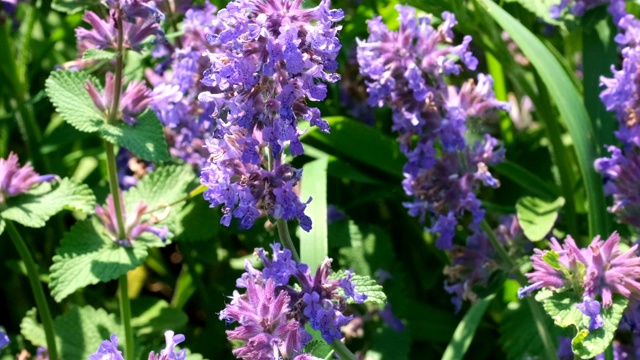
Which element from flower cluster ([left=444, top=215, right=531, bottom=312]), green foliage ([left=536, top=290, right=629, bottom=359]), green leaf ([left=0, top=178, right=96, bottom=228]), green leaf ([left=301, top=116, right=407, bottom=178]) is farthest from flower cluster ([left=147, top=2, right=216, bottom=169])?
green foliage ([left=536, top=290, right=629, bottom=359])

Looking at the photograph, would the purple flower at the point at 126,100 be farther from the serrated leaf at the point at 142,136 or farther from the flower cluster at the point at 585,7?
the flower cluster at the point at 585,7

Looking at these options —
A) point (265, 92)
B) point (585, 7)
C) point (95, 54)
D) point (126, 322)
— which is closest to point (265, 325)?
point (265, 92)

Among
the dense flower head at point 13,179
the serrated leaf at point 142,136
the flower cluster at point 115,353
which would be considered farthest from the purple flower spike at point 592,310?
the dense flower head at point 13,179

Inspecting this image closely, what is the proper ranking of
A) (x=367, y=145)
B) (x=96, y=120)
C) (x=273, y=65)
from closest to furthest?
1. (x=273, y=65)
2. (x=96, y=120)
3. (x=367, y=145)

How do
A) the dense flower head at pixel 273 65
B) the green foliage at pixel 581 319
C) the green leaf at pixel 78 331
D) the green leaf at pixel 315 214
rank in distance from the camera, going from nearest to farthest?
the dense flower head at pixel 273 65, the green foliage at pixel 581 319, the green leaf at pixel 315 214, the green leaf at pixel 78 331

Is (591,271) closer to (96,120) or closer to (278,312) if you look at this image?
(278,312)

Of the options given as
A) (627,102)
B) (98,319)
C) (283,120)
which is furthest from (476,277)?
(283,120)
